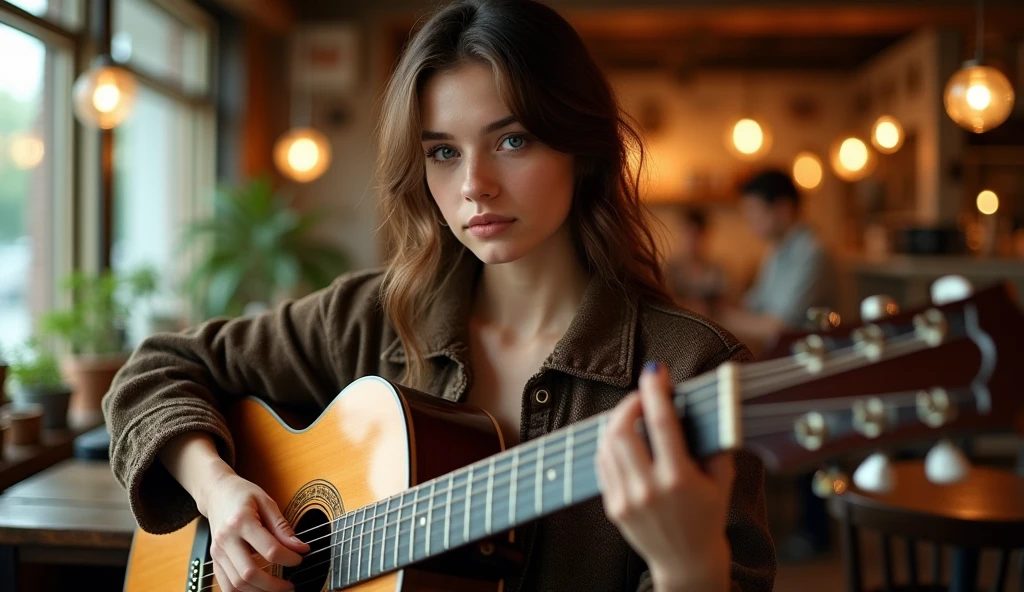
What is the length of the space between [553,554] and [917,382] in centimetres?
62

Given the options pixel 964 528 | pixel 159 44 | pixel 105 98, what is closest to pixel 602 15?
pixel 159 44

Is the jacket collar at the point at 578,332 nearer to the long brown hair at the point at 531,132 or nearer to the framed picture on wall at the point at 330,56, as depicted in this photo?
the long brown hair at the point at 531,132

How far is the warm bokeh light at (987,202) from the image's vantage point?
7328 mm

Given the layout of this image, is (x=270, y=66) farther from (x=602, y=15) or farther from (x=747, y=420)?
(x=747, y=420)

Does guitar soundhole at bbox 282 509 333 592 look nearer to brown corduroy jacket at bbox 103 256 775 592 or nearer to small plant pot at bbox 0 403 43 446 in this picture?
brown corduroy jacket at bbox 103 256 775 592

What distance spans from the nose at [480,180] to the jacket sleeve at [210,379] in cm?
40

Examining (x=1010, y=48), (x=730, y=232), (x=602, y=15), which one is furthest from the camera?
(x=730, y=232)

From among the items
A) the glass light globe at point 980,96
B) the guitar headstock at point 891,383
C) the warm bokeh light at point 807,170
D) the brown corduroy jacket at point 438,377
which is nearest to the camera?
the guitar headstock at point 891,383

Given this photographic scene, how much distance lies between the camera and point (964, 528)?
6.97ft

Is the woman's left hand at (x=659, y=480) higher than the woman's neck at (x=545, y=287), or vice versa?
the woman's neck at (x=545, y=287)

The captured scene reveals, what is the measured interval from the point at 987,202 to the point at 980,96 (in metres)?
4.79

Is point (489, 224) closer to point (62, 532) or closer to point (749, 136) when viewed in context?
point (62, 532)

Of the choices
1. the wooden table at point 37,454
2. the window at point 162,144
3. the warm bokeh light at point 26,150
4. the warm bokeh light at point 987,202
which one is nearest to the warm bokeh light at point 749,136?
the warm bokeh light at point 987,202

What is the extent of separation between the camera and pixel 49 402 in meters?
2.51
